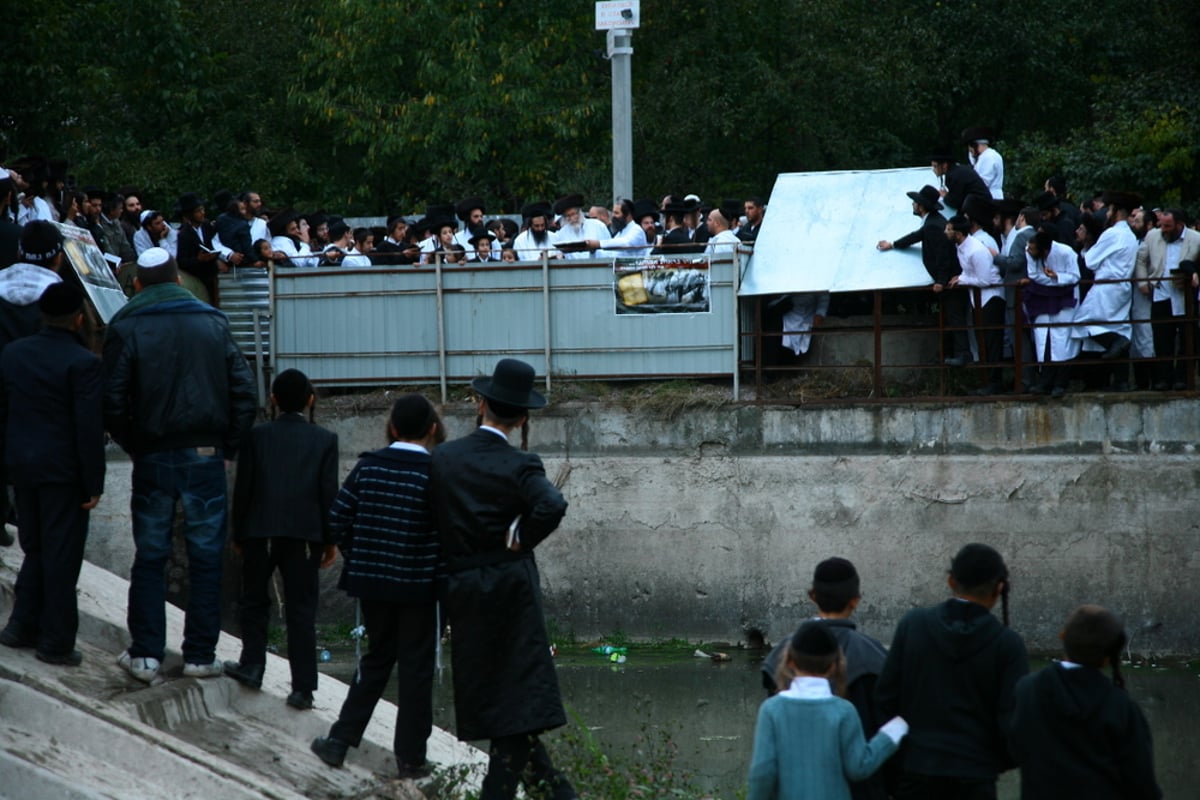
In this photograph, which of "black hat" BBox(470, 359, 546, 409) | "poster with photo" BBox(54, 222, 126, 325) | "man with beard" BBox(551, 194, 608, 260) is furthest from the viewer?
"man with beard" BBox(551, 194, 608, 260)

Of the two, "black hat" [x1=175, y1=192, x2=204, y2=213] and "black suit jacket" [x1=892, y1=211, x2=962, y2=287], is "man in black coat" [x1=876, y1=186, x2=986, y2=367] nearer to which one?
"black suit jacket" [x1=892, y1=211, x2=962, y2=287]

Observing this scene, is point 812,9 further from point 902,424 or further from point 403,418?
point 403,418

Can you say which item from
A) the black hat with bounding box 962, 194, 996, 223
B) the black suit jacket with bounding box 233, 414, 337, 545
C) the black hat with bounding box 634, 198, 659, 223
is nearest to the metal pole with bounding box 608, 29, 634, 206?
the black hat with bounding box 634, 198, 659, 223

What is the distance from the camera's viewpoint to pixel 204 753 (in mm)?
6551

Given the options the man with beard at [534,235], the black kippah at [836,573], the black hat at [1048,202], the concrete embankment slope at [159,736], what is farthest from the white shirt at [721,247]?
the black kippah at [836,573]

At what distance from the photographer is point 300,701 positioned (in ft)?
24.0

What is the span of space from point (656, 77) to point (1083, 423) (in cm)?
1200

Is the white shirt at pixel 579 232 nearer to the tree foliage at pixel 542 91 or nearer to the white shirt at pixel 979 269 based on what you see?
the white shirt at pixel 979 269

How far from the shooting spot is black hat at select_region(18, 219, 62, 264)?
7516 mm

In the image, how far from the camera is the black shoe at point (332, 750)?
6.79 metres

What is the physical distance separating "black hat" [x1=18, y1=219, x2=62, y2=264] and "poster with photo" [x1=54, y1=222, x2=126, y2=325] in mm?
1713

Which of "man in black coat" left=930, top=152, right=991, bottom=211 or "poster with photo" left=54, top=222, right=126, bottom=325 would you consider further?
"man in black coat" left=930, top=152, right=991, bottom=211

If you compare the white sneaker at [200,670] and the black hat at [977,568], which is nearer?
the black hat at [977,568]

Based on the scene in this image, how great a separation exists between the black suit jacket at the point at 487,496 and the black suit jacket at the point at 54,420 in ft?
5.43
